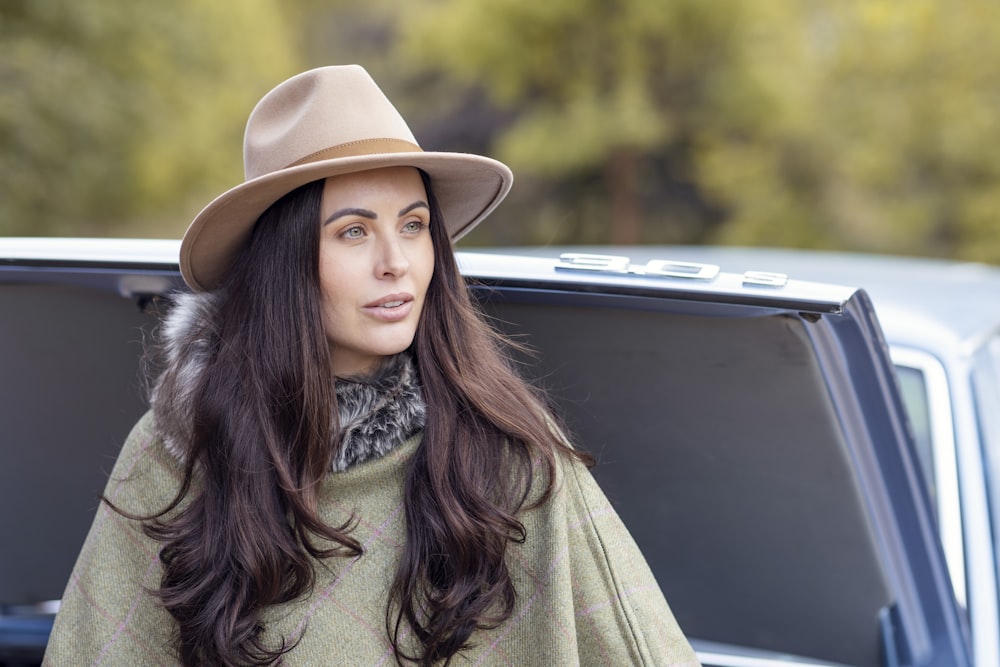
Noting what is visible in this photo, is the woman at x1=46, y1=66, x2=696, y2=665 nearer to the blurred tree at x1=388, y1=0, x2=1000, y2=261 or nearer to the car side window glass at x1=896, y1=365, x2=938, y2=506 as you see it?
the car side window glass at x1=896, y1=365, x2=938, y2=506

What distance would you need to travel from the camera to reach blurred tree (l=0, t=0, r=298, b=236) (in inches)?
394

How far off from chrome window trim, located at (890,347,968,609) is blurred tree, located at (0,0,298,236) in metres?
9.06

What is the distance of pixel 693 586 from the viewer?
225 cm

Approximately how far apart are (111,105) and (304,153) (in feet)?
Answer: 34.0

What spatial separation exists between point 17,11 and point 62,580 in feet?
31.7

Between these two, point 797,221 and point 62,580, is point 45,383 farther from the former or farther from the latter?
point 797,221

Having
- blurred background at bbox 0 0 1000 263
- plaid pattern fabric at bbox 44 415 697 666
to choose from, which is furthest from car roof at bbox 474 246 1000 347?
blurred background at bbox 0 0 1000 263

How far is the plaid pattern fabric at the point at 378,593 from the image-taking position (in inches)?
66.2

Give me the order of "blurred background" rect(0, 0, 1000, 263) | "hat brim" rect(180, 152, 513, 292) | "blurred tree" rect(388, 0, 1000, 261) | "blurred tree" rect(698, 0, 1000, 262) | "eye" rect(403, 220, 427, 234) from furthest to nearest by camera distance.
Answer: "blurred tree" rect(388, 0, 1000, 261)
"blurred tree" rect(698, 0, 1000, 262)
"blurred background" rect(0, 0, 1000, 263)
"eye" rect(403, 220, 427, 234)
"hat brim" rect(180, 152, 513, 292)

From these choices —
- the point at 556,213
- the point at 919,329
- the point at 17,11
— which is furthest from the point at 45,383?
the point at 556,213

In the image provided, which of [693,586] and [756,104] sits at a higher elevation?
[756,104]

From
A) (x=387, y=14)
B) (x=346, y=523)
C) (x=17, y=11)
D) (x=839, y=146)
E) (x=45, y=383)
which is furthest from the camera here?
(x=387, y=14)

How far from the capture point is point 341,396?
1.86 m

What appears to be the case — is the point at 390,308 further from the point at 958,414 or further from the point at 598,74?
the point at 598,74
